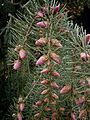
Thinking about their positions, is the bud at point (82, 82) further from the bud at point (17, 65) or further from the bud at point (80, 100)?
the bud at point (17, 65)

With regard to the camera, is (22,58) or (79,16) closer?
(22,58)

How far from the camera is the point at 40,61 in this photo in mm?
675

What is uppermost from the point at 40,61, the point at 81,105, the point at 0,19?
the point at 0,19

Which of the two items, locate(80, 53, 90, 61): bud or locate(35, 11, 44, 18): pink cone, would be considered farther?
locate(35, 11, 44, 18): pink cone

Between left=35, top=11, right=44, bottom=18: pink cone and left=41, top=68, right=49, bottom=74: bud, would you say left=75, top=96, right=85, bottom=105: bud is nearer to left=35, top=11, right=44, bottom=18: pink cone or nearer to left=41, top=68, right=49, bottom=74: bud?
left=41, top=68, right=49, bottom=74: bud

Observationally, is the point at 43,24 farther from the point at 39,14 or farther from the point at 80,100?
the point at 80,100

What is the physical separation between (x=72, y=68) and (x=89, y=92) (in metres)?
0.06

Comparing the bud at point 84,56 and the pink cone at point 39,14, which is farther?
the pink cone at point 39,14

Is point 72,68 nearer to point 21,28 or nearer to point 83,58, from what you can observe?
point 83,58

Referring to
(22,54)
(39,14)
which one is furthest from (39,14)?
(22,54)

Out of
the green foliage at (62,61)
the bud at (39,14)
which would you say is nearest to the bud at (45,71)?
the green foliage at (62,61)

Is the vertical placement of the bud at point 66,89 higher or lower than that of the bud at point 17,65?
lower

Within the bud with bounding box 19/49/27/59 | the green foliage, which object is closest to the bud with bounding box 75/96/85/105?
the green foliage

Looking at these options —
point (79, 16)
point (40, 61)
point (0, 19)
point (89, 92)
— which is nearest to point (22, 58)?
point (40, 61)
